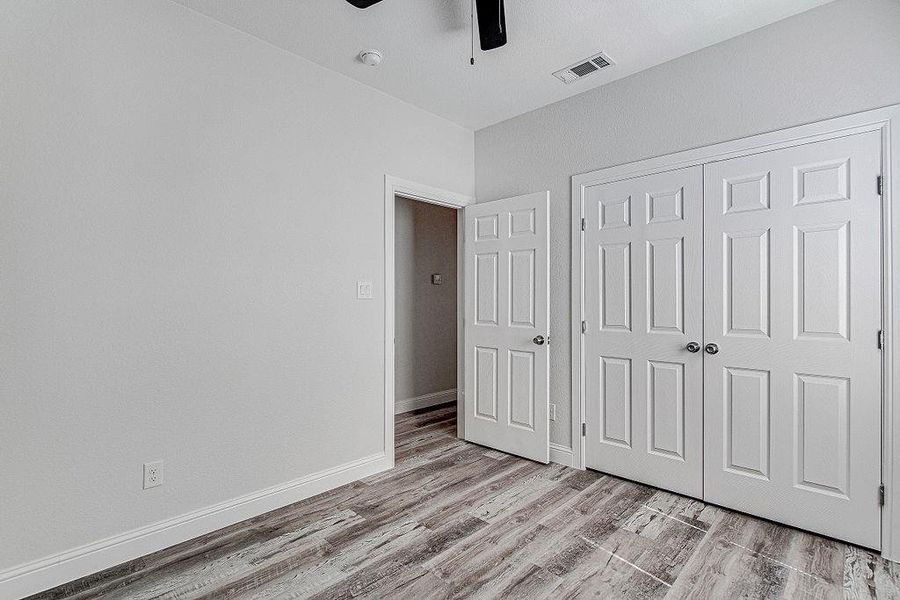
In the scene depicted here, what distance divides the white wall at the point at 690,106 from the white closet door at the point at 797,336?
250 millimetres

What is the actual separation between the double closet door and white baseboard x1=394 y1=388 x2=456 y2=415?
7.19 ft

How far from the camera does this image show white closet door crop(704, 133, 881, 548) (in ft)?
6.89

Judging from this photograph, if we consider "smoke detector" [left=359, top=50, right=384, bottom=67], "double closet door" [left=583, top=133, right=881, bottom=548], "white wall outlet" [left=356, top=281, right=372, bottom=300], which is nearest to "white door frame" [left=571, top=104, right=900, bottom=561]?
"double closet door" [left=583, top=133, right=881, bottom=548]

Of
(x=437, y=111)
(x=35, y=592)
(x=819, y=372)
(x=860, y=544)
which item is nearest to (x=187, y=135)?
(x=437, y=111)

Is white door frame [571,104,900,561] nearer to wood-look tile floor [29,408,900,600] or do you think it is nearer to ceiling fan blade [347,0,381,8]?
wood-look tile floor [29,408,900,600]

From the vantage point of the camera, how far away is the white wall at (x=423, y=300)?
4715 mm

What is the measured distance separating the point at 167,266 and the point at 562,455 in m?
2.83

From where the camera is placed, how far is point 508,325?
3455 millimetres

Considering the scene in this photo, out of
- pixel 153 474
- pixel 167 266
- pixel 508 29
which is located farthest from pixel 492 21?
pixel 153 474

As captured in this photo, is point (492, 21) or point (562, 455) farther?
point (562, 455)

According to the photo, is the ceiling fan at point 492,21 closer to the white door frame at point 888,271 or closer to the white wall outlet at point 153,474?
the white door frame at point 888,271

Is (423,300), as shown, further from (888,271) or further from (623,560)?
(888,271)

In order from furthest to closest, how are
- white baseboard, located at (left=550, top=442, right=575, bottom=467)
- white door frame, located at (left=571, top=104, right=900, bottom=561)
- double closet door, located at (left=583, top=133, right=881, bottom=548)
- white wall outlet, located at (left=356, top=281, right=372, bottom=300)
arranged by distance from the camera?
white baseboard, located at (left=550, top=442, right=575, bottom=467) → white wall outlet, located at (left=356, top=281, right=372, bottom=300) → double closet door, located at (left=583, top=133, right=881, bottom=548) → white door frame, located at (left=571, top=104, right=900, bottom=561)

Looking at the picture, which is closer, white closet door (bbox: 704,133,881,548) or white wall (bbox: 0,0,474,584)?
white wall (bbox: 0,0,474,584)
